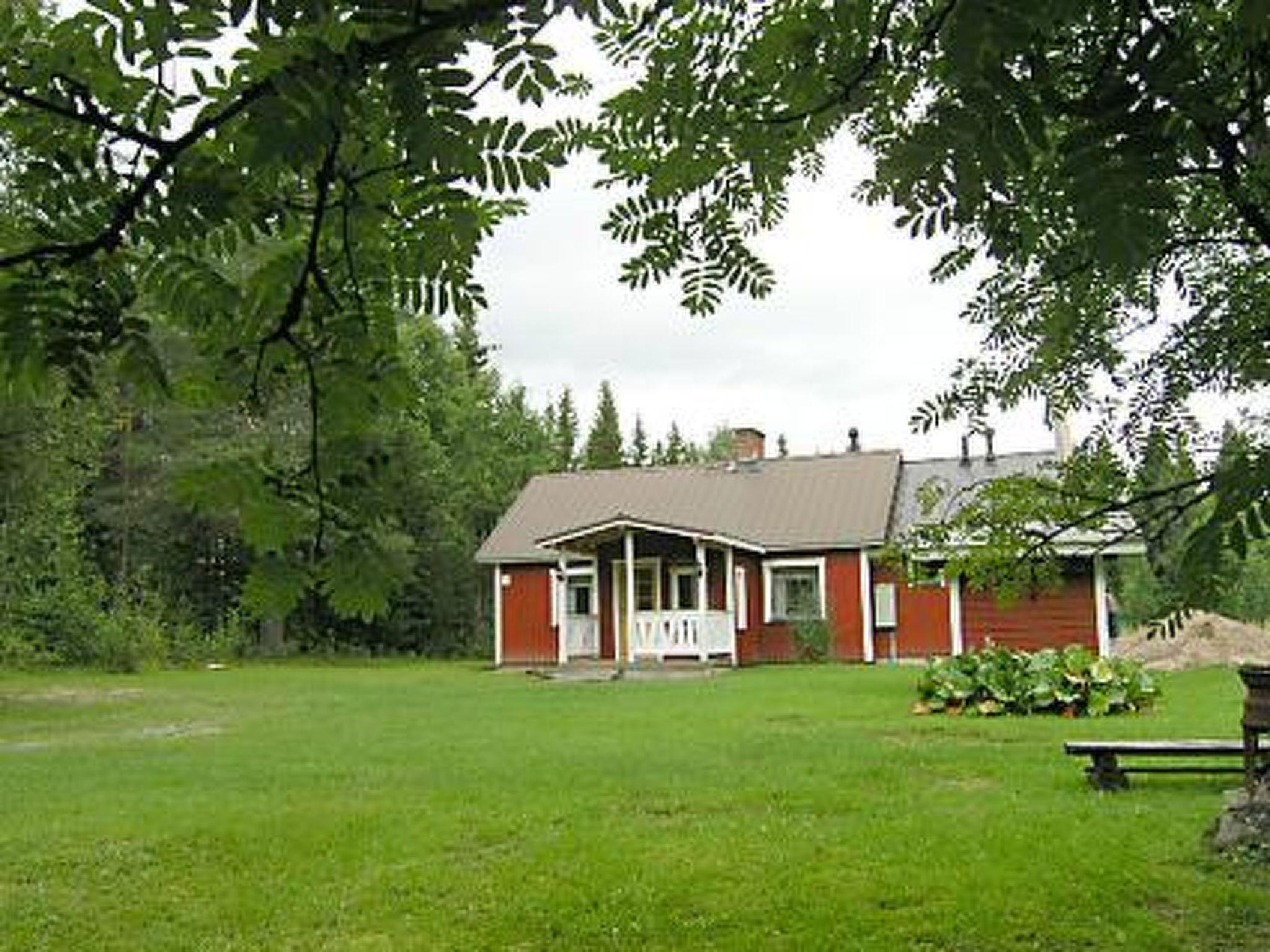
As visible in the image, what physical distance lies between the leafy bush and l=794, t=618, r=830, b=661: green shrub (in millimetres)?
10910

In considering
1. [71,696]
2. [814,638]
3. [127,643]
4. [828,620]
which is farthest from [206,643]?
[828,620]

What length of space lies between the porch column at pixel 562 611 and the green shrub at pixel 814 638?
5346 mm

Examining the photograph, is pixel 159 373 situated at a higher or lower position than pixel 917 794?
higher

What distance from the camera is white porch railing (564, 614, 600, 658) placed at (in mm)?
28703

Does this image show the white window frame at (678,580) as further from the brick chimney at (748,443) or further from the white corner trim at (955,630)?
the white corner trim at (955,630)

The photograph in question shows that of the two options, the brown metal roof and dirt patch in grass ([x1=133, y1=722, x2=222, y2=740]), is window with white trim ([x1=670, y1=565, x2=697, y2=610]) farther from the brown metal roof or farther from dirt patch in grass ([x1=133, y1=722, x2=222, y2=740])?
dirt patch in grass ([x1=133, y1=722, x2=222, y2=740])

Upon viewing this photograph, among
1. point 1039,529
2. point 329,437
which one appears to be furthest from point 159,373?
point 1039,529

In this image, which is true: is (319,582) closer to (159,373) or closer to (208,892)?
(159,373)

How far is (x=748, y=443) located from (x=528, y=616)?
740cm

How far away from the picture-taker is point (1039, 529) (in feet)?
14.0

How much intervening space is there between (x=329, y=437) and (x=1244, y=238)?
3374mm

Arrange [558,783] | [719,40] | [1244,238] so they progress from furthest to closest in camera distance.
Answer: [558,783], [1244,238], [719,40]

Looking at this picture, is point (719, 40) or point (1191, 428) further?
point (1191, 428)

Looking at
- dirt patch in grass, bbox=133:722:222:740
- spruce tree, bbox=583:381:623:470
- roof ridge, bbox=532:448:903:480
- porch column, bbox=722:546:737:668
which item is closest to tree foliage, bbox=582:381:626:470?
spruce tree, bbox=583:381:623:470
